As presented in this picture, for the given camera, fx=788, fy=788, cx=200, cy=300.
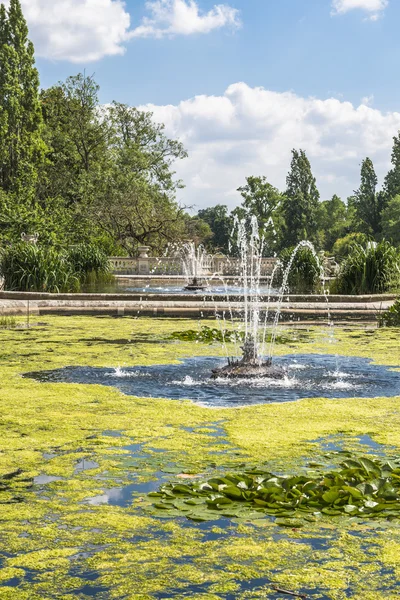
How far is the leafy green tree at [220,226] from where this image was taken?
84.8 meters

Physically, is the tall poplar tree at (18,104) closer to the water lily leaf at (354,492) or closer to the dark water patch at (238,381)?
the dark water patch at (238,381)

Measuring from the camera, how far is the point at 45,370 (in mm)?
8602

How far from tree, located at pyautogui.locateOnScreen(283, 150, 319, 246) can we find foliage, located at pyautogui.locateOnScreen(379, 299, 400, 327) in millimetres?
49662

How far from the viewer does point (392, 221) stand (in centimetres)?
5756

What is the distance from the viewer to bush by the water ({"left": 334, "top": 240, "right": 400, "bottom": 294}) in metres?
18.5

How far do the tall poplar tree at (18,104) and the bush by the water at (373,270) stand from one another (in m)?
19.7

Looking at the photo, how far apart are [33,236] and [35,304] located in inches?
485

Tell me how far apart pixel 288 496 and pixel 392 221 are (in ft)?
182

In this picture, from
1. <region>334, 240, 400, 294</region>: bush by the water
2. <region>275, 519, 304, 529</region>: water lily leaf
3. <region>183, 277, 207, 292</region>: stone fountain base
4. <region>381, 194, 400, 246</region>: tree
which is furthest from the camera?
<region>381, 194, 400, 246</region>: tree

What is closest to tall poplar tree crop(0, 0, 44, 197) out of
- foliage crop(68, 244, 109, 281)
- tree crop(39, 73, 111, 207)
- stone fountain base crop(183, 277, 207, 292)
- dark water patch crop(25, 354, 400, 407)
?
tree crop(39, 73, 111, 207)

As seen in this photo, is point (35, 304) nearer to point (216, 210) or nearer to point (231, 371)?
point (231, 371)

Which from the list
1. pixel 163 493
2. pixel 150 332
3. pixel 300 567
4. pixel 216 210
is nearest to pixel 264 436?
pixel 163 493

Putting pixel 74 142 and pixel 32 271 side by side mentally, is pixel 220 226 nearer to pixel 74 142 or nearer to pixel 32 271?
pixel 74 142

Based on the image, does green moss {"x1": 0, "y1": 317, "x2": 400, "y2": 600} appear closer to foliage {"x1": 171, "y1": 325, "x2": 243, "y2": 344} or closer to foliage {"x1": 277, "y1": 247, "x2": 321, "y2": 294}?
foliage {"x1": 171, "y1": 325, "x2": 243, "y2": 344}
